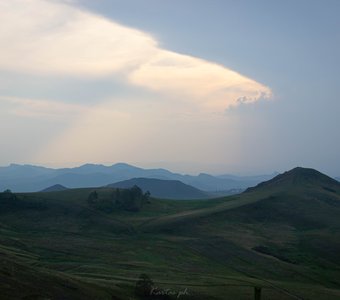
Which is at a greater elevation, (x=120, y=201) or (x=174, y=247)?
(x=120, y=201)

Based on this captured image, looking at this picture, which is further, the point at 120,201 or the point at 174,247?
the point at 120,201

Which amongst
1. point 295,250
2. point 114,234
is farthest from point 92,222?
point 295,250

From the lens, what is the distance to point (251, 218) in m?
162

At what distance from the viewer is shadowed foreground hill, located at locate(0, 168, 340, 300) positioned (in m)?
64.7

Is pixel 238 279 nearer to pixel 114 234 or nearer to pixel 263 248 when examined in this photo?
pixel 263 248

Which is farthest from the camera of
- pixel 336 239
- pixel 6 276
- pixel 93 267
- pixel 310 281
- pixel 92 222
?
pixel 92 222

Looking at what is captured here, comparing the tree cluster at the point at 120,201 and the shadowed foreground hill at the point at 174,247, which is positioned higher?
the tree cluster at the point at 120,201

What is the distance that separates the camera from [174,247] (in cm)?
11612

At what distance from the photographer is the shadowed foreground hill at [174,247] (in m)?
64.7

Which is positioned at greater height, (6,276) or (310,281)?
(6,276)

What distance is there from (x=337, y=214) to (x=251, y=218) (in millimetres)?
35227

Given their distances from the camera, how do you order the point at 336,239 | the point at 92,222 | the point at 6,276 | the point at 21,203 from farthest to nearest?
the point at 21,203
the point at 92,222
the point at 336,239
the point at 6,276

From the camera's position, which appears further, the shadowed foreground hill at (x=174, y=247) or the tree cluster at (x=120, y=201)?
the tree cluster at (x=120, y=201)

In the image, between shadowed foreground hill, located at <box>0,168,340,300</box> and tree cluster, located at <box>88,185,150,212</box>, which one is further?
tree cluster, located at <box>88,185,150,212</box>
